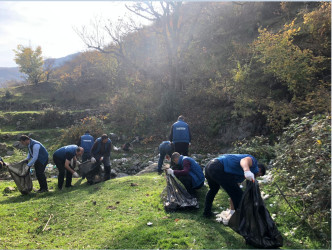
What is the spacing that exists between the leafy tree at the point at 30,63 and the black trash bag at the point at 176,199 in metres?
33.4

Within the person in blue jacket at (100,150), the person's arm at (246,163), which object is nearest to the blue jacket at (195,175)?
the person's arm at (246,163)

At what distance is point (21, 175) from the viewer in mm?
6734

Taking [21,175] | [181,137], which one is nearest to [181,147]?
[181,137]

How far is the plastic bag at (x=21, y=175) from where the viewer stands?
6742mm

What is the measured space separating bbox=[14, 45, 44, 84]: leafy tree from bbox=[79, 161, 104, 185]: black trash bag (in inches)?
1175

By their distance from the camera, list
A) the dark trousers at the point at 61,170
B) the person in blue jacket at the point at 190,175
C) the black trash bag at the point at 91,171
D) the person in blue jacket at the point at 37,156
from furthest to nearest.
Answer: the black trash bag at the point at 91,171 < the dark trousers at the point at 61,170 < the person in blue jacket at the point at 37,156 < the person in blue jacket at the point at 190,175

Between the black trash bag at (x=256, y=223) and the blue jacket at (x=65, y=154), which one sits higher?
the blue jacket at (x=65, y=154)

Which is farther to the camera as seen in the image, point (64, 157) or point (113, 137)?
point (113, 137)

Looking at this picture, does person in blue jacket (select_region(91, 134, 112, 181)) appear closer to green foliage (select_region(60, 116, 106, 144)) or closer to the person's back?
the person's back

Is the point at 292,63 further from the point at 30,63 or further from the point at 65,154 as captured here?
the point at 30,63

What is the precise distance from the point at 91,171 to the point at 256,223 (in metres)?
5.86

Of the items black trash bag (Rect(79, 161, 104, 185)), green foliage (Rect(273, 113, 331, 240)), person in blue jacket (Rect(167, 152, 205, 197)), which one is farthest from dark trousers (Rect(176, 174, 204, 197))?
black trash bag (Rect(79, 161, 104, 185))

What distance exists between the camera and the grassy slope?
395 cm

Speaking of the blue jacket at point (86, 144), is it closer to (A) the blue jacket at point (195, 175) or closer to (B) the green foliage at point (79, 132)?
(A) the blue jacket at point (195, 175)
